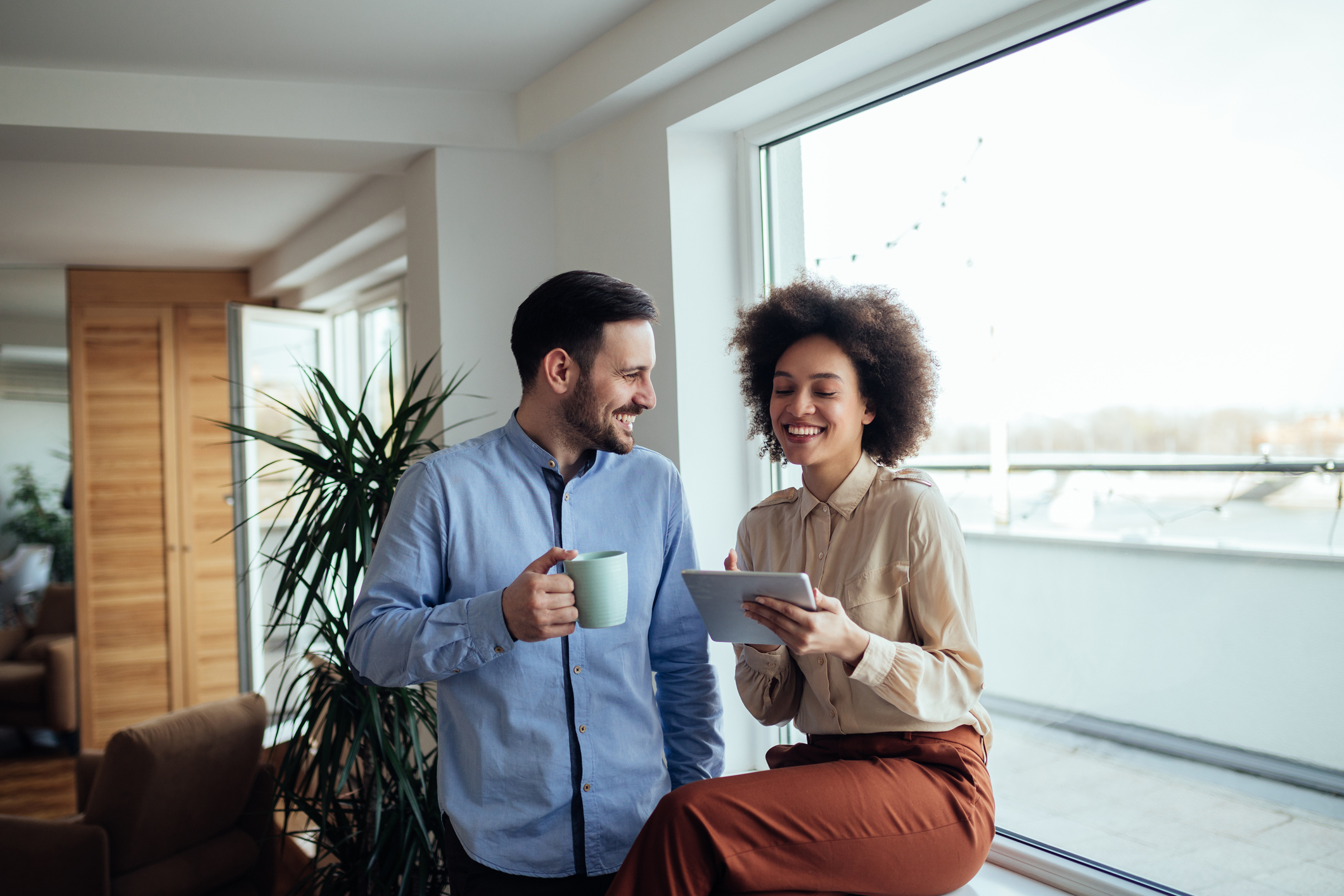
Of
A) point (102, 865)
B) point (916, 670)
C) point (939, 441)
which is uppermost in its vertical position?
point (939, 441)

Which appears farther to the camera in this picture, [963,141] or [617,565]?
[963,141]

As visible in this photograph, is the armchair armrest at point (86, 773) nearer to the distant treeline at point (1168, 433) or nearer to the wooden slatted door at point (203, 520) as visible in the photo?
the wooden slatted door at point (203, 520)

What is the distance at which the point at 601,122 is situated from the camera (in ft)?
9.45

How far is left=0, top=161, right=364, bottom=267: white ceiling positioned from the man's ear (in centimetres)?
276

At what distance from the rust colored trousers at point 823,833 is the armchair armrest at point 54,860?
2.25 metres

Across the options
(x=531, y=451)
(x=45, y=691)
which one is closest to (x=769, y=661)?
(x=531, y=451)

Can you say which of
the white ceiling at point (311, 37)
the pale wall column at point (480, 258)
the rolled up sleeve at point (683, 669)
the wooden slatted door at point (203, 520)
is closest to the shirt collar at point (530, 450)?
the rolled up sleeve at point (683, 669)

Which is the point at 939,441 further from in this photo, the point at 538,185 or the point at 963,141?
the point at 538,185

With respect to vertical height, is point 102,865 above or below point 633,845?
below

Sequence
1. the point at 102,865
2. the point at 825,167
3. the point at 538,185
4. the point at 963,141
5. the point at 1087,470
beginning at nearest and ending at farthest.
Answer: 1. the point at 1087,470
2. the point at 963,141
3. the point at 825,167
4. the point at 102,865
5. the point at 538,185

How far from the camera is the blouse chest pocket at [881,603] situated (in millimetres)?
1472

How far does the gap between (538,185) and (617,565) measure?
222 cm

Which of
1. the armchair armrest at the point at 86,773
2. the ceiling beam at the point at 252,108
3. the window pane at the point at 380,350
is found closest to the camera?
the ceiling beam at the point at 252,108

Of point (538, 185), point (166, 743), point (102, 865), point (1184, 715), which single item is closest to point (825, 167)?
point (538, 185)
